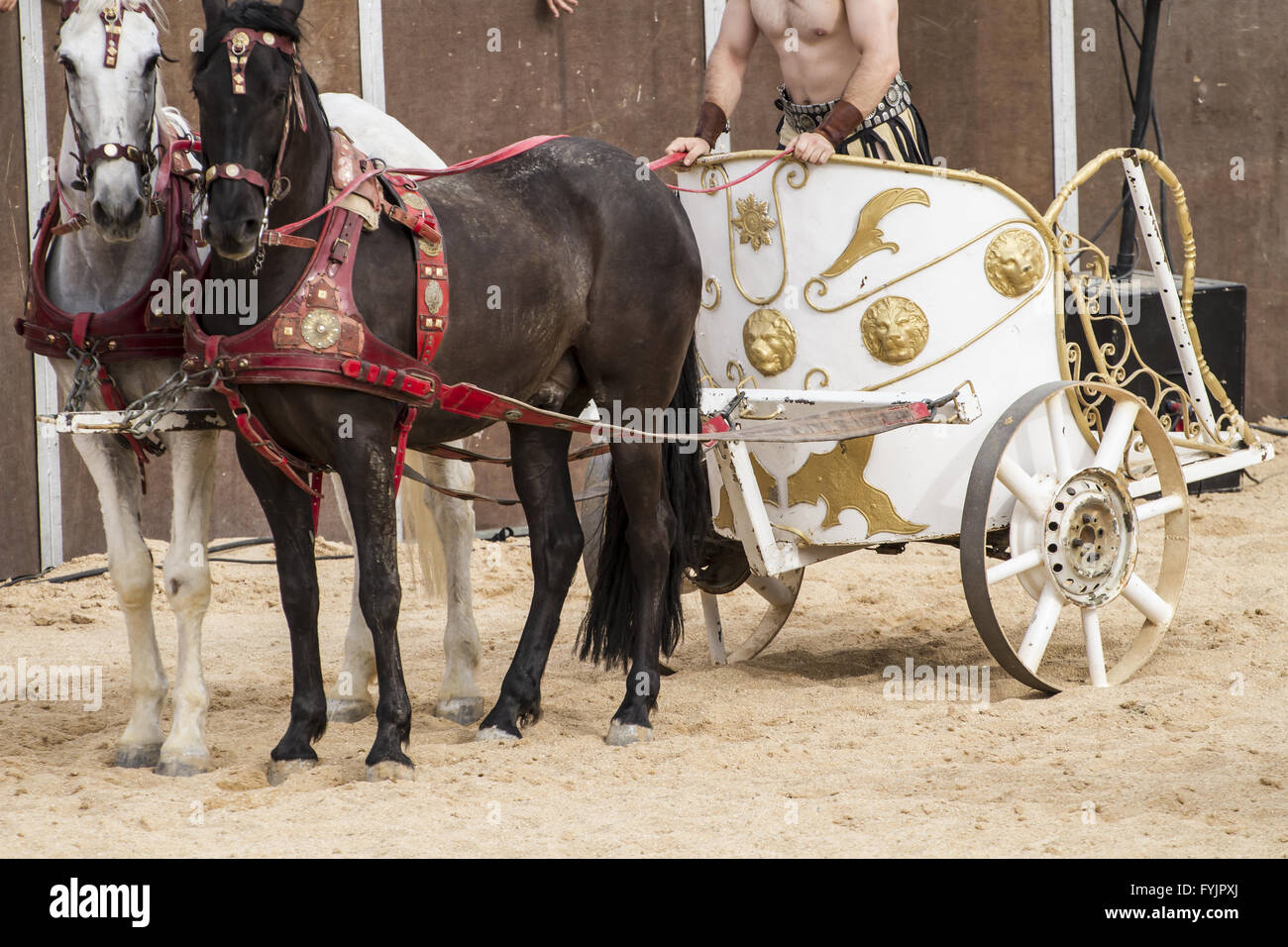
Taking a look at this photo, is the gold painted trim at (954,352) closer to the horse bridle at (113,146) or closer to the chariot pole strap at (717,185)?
the chariot pole strap at (717,185)

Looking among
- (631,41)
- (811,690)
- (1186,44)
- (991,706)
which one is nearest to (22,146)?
(631,41)

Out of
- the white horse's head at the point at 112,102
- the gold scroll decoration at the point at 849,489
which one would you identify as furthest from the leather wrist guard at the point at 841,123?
the white horse's head at the point at 112,102

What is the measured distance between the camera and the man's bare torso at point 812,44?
4281mm

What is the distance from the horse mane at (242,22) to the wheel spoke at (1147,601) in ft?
9.30

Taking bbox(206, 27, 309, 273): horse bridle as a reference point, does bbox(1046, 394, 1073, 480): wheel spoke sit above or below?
below

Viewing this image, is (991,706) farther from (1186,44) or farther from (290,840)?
(1186,44)

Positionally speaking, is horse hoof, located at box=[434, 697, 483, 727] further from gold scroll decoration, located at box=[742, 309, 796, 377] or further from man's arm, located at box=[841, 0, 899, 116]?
man's arm, located at box=[841, 0, 899, 116]

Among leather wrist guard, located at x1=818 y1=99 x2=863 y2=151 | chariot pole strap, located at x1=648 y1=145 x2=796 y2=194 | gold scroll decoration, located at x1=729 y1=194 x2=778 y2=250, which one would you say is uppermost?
leather wrist guard, located at x1=818 y1=99 x2=863 y2=151

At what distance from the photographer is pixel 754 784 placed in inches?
132

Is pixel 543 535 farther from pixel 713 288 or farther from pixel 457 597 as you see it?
pixel 713 288

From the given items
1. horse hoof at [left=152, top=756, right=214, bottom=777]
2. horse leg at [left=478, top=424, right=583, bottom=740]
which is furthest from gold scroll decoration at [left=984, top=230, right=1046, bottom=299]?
horse hoof at [left=152, top=756, right=214, bottom=777]

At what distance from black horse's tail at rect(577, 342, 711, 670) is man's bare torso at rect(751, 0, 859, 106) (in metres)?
0.94

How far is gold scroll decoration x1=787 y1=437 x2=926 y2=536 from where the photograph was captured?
413 centimetres

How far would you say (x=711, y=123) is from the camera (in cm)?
441
